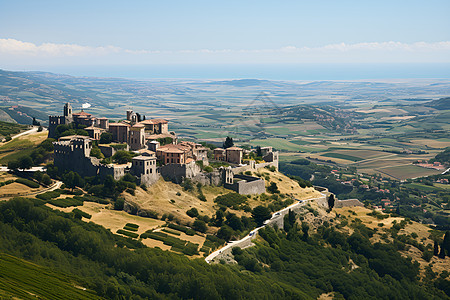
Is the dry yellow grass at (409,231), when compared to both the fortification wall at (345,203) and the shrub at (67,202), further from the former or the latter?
the shrub at (67,202)

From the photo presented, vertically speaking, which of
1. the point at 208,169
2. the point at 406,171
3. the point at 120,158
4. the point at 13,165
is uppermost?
the point at 120,158

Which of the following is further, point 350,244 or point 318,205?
point 318,205

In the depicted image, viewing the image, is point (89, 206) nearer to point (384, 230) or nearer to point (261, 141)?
point (384, 230)

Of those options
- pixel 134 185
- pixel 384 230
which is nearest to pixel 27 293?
pixel 134 185

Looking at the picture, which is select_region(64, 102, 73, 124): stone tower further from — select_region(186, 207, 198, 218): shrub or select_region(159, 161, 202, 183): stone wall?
select_region(186, 207, 198, 218): shrub

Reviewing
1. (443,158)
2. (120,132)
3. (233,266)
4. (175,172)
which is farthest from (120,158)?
(443,158)

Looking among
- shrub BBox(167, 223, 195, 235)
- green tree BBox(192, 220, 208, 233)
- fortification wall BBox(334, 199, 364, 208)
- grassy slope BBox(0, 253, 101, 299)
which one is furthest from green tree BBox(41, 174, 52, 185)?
fortification wall BBox(334, 199, 364, 208)

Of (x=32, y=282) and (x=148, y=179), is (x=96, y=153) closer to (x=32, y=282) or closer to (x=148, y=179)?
(x=148, y=179)
